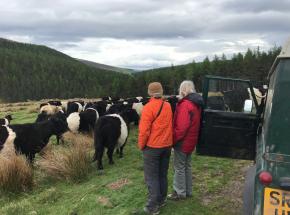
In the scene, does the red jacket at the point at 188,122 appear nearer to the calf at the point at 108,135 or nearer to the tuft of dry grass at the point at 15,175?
the calf at the point at 108,135

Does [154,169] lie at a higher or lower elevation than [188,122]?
lower

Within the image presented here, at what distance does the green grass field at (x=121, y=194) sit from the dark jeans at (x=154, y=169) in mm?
309

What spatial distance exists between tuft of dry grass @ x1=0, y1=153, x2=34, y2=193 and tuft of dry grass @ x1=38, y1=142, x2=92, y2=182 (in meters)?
0.64

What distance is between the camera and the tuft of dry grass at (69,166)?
1057 centimetres

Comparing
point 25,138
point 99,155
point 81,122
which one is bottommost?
point 99,155

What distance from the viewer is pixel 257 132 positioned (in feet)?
23.0

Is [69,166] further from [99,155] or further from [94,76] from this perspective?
[94,76]

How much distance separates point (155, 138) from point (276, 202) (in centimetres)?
312

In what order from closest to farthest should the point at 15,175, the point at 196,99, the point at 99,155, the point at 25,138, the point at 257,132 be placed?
1. the point at 257,132
2. the point at 196,99
3. the point at 15,175
4. the point at 99,155
5. the point at 25,138

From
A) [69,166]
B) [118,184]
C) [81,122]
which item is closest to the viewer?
[118,184]

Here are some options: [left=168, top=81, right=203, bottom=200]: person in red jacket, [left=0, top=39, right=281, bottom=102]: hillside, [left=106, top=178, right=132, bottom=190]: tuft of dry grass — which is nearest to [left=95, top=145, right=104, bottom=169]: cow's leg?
[left=106, top=178, right=132, bottom=190]: tuft of dry grass

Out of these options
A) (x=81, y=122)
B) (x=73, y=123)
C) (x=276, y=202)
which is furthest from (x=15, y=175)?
(x=276, y=202)

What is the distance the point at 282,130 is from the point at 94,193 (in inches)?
215

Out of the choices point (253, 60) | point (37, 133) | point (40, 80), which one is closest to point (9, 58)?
point (40, 80)
